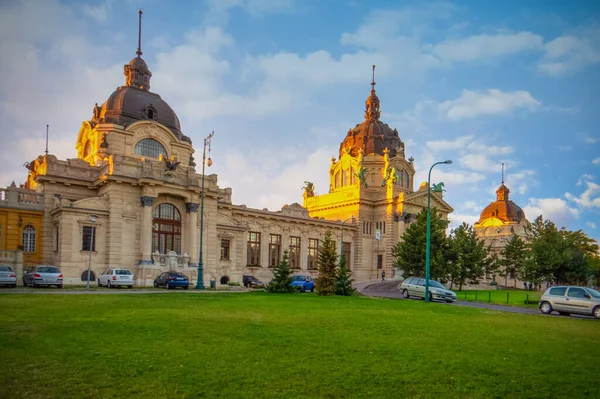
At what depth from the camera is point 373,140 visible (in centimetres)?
8531

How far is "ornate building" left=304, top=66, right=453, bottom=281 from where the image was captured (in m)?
75.1

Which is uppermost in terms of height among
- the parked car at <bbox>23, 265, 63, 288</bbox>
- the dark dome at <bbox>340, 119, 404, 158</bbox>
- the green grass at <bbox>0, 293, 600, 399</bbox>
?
the dark dome at <bbox>340, 119, 404, 158</bbox>

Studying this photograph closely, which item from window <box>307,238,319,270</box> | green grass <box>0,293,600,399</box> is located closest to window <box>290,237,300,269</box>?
window <box>307,238,319,270</box>

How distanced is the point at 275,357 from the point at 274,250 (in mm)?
54894

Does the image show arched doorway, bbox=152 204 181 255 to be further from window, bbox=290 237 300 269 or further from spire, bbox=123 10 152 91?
window, bbox=290 237 300 269

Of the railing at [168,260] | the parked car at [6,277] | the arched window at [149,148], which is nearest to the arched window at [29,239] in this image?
the railing at [168,260]

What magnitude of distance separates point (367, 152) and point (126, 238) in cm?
4827

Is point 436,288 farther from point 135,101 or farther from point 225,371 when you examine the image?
point 135,101

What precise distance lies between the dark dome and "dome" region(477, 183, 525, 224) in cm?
3697

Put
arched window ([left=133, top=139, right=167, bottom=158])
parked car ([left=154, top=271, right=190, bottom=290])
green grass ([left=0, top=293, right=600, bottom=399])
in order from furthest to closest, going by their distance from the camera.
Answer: arched window ([left=133, top=139, right=167, bottom=158])
parked car ([left=154, top=271, right=190, bottom=290])
green grass ([left=0, top=293, right=600, bottom=399])

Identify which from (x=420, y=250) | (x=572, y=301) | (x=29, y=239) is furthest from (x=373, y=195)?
(x=572, y=301)

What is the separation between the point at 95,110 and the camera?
55.3 m

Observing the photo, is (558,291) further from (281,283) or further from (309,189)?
(309,189)

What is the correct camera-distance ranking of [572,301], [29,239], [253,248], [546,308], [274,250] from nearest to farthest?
1. [572,301]
2. [546,308]
3. [29,239]
4. [253,248]
5. [274,250]
